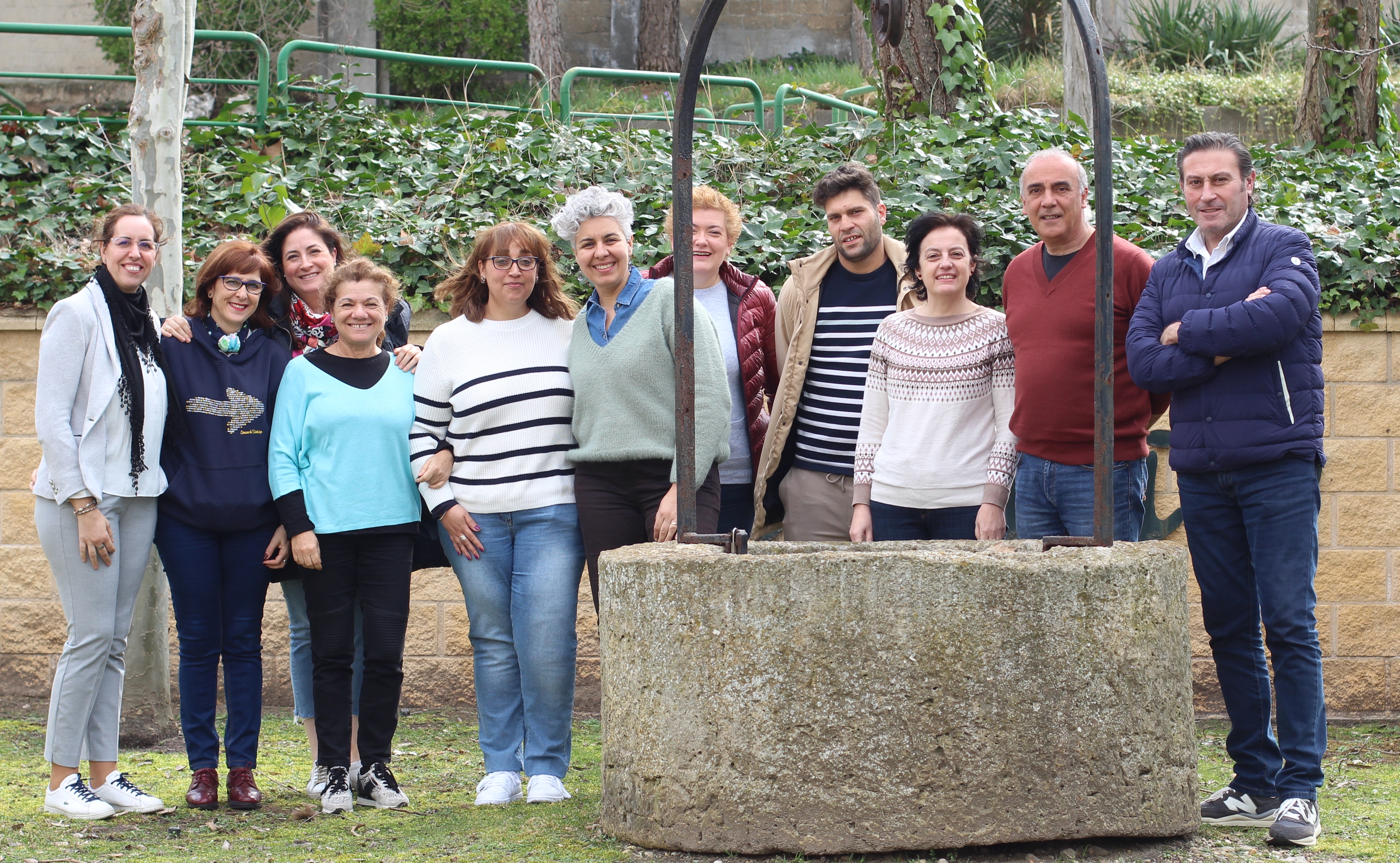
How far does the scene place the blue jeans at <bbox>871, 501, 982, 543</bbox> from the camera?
12.9ft

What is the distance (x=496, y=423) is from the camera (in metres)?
3.99

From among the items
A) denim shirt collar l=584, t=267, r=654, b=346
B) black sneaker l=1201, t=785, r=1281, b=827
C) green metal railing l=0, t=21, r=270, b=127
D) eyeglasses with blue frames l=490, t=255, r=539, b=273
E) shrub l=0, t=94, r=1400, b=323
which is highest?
green metal railing l=0, t=21, r=270, b=127

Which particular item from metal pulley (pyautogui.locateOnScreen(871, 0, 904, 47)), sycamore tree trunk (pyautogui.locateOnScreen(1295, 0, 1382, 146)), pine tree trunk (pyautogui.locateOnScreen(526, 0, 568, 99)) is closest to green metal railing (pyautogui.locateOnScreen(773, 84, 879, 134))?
metal pulley (pyautogui.locateOnScreen(871, 0, 904, 47))

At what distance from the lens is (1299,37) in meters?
16.4

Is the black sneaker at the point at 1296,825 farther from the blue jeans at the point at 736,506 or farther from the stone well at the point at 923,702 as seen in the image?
the blue jeans at the point at 736,506

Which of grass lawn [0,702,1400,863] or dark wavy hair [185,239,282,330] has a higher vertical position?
dark wavy hair [185,239,282,330]

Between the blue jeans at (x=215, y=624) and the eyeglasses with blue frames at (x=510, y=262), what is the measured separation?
1.07m

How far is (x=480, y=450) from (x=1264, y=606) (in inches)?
89.7

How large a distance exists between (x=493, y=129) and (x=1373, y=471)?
529cm

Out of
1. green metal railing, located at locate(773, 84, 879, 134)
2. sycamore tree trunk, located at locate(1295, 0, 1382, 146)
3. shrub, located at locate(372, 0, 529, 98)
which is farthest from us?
shrub, located at locate(372, 0, 529, 98)

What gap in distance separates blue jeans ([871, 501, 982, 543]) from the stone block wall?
1787 mm

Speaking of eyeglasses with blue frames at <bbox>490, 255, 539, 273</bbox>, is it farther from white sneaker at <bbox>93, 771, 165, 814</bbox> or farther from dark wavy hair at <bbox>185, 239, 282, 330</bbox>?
white sneaker at <bbox>93, 771, 165, 814</bbox>

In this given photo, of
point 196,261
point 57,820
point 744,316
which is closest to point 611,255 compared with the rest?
point 744,316

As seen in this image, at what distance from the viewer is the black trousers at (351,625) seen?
397cm
